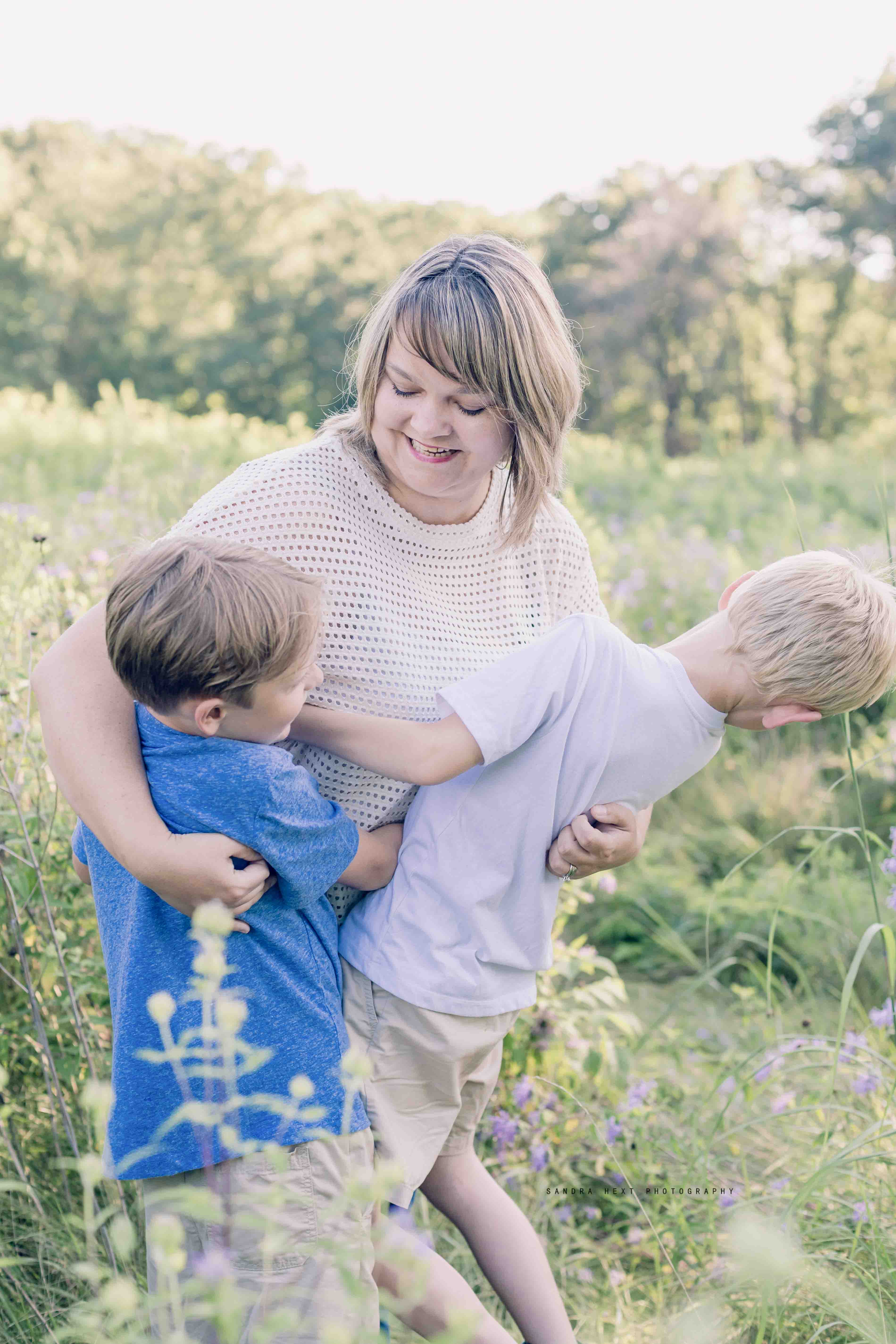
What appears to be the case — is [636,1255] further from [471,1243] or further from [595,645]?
[595,645]

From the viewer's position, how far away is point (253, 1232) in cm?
135

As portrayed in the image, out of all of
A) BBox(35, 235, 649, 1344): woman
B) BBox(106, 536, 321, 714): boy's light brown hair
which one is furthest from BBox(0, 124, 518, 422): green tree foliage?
BBox(106, 536, 321, 714): boy's light brown hair

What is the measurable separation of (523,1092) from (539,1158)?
0.14 meters

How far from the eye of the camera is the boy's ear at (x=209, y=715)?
1367mm

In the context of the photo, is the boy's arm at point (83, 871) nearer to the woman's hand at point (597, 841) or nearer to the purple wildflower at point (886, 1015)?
the woman's hand at point (597, 841)

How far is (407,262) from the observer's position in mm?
22062

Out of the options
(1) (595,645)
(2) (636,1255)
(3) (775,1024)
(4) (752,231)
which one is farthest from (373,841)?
(4) (752,231)

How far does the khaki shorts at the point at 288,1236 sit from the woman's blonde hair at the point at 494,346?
1091mm

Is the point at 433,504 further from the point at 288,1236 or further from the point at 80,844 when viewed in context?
the point at 288,1236

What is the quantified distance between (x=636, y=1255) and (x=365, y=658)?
1527 mm

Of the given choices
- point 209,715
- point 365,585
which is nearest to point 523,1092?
point 365,585

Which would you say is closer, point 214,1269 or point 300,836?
point 214,1269

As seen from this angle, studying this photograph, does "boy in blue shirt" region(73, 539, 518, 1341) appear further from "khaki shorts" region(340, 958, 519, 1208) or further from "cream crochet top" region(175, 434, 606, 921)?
"cream crochet top" region(175, 434, 606, 921)

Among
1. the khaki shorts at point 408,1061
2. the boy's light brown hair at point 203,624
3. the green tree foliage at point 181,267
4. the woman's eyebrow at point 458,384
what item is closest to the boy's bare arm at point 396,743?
the boy's light brown hair at point 203,624
